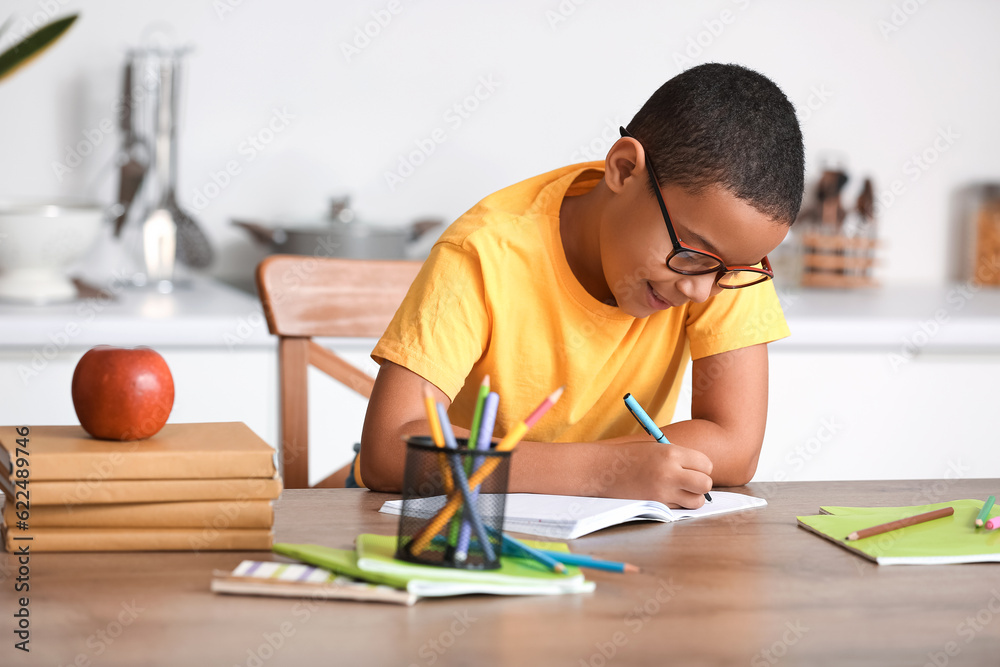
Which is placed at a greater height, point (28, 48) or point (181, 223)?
point (28, 48)

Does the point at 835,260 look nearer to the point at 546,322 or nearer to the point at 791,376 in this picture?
the point at 791,376

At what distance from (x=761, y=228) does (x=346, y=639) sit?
535 millimetres

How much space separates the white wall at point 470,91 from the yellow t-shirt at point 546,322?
1.16 metres

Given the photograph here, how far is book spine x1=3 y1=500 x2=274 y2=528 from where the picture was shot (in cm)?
68

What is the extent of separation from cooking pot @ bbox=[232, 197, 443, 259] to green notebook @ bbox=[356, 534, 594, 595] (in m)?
1.32

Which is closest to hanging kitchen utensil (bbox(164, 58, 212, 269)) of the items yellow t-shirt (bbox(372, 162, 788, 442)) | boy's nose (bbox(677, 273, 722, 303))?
yellow t-shirt (bbox(372, 162, 788, 442))

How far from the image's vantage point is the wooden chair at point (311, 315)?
47.1 inches

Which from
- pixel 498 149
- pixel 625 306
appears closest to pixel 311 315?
pixel 625 306

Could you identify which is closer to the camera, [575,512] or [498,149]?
[575,512]

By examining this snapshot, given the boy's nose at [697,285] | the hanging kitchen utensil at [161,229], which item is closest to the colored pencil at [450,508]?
the boy's nose at [697,285]

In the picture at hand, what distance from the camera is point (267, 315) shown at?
3.95ft

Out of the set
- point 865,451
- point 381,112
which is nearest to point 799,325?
point 865,451

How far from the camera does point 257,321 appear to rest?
5.51ft

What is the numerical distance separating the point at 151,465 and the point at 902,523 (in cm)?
57
